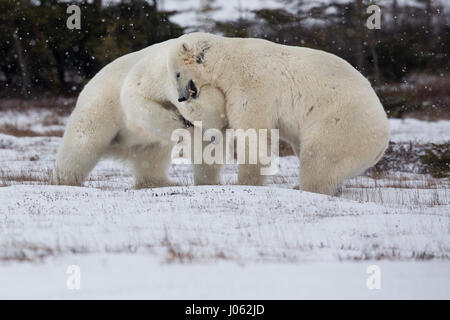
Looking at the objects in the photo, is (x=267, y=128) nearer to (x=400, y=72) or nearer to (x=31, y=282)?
(x=31, y=282)

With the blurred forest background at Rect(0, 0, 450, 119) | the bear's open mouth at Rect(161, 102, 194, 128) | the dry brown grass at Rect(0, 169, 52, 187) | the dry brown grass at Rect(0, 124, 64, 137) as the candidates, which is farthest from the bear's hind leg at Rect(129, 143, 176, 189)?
the blurred forest background at Rect(0, 0, 450, 119)

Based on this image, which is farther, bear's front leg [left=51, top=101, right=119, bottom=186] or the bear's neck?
bear's front leg [left=51, top=101, right=119, bottom=186]

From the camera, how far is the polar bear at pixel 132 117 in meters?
6.45

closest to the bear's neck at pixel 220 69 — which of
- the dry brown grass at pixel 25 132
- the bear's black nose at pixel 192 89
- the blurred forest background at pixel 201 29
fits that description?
the bear's black nose at pixel 192 89

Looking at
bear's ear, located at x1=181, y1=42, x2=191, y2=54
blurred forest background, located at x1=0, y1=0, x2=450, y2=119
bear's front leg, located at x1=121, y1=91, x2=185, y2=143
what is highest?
blurred forest background, located at x1=0, y1=0, x2=450, y2=119

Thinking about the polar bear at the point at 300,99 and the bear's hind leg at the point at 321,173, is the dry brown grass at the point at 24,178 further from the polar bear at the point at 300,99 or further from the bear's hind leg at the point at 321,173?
the bear's hind leg at the point at 321,173

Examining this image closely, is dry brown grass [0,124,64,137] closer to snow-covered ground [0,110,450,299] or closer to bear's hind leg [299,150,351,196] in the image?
snow-covered ground [0,110,450,299]

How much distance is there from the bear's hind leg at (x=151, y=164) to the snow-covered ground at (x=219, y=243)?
144 cm

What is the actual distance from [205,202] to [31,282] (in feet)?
7.45

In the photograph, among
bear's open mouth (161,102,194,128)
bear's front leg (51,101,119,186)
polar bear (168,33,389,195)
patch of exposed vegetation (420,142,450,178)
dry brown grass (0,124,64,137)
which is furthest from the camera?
dry brown grass (0,124,64,137)

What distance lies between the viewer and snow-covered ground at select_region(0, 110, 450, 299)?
10.2 ft

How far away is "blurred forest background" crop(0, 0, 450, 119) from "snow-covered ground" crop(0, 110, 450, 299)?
1689cm

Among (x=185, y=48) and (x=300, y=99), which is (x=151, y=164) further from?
(x=300, y=99)
